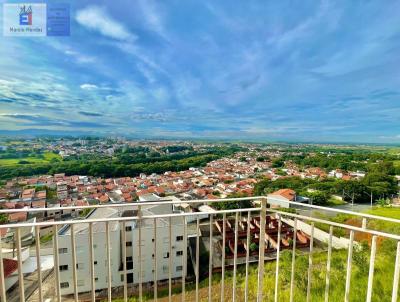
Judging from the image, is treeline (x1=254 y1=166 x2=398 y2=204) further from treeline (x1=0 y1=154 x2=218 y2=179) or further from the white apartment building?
the white apartment building

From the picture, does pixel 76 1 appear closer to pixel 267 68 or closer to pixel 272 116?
pixel 267 68

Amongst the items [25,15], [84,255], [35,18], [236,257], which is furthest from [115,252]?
[25,15]

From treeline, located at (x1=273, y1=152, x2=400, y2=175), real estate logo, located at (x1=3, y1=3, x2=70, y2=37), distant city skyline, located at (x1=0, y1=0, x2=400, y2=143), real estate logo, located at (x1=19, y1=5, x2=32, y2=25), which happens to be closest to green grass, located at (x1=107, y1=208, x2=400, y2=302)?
real estate logo, located at (x1=3, y1=3, x2=70, y2=37)

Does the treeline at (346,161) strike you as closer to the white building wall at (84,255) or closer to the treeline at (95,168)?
the treeline at (95,168)

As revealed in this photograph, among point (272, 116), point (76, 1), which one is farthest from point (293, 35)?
point (272, 116)

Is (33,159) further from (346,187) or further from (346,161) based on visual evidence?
(346,161)

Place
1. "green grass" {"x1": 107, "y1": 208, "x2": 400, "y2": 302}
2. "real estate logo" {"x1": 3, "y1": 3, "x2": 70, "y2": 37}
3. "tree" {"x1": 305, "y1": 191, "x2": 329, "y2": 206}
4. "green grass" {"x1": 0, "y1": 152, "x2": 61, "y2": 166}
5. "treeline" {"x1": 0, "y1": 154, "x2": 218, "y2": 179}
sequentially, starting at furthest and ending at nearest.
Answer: "tree" {"x1": 305, "y1": 191, "x2": 329, "y2": 206} → "treeline" {"x1": 0, "y1": 154, "x2": 218, "y2": 179} → "green grass" {"x1": 0, "y1": 152, "x2": 61, "y2": 166} → "real estate logo" {"x1": 3, "y1": 3, "x2": 70, "y2": 37} → "green grass" {"x1": 107, "y1": 208, "x2": 400, "y2": 302}
